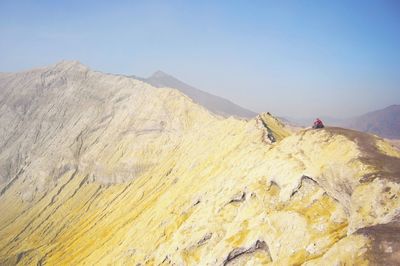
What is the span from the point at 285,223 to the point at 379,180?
16.4 m

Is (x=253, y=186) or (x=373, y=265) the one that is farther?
(x=253, y=186)

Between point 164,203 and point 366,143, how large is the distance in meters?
91.8

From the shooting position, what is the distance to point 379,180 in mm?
50656

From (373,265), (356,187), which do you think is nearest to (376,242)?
(373,265)

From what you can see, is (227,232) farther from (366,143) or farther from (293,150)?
(366,143)

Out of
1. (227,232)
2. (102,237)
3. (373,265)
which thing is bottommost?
(102,237)

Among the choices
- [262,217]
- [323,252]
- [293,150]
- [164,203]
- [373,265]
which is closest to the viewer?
[373,265]

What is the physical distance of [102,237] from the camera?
602 ft

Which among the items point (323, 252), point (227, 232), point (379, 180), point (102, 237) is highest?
point (379, 180)

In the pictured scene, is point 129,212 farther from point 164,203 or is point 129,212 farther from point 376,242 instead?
point 376,242

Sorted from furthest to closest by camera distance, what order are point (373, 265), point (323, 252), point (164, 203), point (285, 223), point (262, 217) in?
point (164, 203) < point (262, 217) < point (285, 223) < point (323, 252) < point (373, 265)

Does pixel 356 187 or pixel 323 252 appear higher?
pixel 356 187

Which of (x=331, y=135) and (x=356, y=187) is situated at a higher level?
(x=331, y=135)

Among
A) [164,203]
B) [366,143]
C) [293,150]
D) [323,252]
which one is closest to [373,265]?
[323,252]
